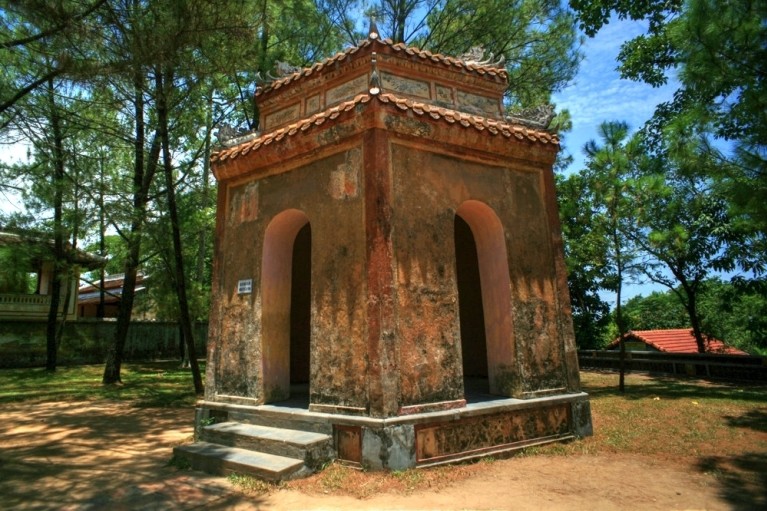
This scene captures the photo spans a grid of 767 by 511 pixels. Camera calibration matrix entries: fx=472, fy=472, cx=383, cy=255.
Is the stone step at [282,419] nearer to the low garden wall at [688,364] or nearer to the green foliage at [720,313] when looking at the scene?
the low garden wall at [688,364]

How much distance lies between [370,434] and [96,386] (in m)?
12.5

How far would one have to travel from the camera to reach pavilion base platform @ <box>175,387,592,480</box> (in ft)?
17.5

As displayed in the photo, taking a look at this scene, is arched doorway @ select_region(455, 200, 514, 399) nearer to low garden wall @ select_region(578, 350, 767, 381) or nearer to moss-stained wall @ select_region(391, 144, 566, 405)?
moss-stained wall @ select_region(391, 144, 566, 405)

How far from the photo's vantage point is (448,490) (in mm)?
4941

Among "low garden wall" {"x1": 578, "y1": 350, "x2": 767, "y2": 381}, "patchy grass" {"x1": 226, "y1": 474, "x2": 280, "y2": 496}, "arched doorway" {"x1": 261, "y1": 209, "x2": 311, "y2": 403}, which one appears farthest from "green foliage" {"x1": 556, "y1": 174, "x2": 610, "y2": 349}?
"patchy grass" {"x1": 226, "y1": 474, "x2": 280, "y2": 496}

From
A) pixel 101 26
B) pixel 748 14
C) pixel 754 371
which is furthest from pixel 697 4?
pixel 754 371

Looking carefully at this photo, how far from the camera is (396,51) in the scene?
729cm

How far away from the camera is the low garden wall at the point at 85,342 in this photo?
20.1 metres

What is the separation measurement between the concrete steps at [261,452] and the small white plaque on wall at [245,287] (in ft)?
6.22

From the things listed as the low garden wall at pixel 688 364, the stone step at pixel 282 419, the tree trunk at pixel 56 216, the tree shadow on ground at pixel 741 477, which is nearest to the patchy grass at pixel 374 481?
the stone step at pixel 282 419

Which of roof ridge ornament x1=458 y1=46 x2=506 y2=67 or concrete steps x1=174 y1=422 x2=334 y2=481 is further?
roof ridge ornament x1=458 y1=46 x2=506 y2=67

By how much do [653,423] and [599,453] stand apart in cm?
256

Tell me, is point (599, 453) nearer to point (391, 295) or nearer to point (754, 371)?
point (391, 295)

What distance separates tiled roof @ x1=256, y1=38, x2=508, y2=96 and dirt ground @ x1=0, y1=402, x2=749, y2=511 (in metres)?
6.00
